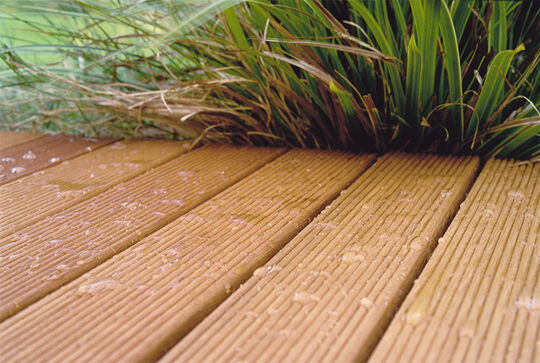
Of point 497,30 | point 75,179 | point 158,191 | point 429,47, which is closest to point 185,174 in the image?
point 158,191

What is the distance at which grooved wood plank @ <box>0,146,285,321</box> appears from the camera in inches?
25.0

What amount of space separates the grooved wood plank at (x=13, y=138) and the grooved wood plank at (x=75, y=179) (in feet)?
0.96

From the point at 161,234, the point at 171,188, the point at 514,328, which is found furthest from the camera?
the point at 171,188

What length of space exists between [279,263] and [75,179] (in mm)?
605

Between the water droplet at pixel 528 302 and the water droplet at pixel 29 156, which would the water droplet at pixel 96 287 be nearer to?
the water droplet at pixel 528 302

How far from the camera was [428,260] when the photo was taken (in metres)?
0.63

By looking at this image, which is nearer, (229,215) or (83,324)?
(83,324)

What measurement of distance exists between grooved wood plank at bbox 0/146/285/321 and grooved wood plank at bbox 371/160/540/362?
0.44 m

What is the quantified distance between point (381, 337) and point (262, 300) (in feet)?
0.48

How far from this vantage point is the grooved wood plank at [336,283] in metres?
0.49

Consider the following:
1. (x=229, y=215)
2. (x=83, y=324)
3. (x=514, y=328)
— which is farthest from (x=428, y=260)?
(x=83, y=324)

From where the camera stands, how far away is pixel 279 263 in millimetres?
635

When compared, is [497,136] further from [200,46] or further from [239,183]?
[200,46]

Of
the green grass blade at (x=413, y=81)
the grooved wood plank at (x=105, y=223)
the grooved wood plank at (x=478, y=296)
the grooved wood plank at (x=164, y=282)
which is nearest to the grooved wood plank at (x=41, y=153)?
the grooved wood plank at (x=105, y=223)
